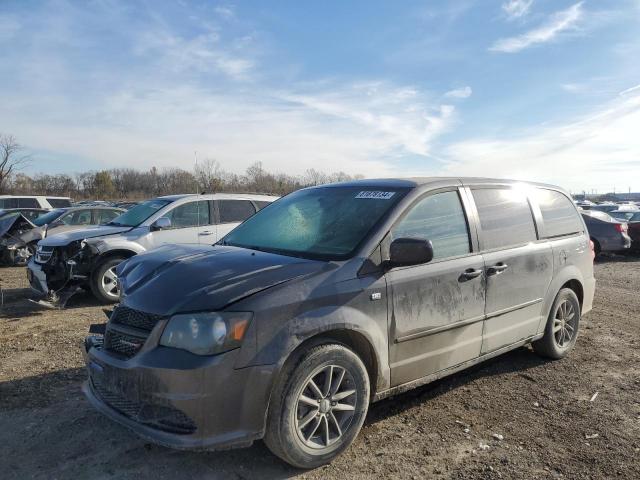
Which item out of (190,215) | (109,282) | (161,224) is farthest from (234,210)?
(109,282)

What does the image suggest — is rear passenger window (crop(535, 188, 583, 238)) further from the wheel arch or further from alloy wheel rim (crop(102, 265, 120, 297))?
alloy wheel rim (crop(102, 265, 120, 297))

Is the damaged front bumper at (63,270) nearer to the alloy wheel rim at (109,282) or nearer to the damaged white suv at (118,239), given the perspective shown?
the damaged white suv at (118,239)

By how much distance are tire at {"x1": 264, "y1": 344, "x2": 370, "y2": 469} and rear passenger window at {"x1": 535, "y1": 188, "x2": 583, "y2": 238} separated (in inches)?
113

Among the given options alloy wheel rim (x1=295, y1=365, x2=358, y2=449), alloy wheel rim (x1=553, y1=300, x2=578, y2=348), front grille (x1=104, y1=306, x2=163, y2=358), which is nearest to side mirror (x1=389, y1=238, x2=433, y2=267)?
alloy wheel rim (x1=295, y1=365, x2=358, y2=449)

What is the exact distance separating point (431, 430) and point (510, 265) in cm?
162

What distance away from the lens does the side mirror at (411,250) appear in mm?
3215

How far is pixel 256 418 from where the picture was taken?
2.76 metres

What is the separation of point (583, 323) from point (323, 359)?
5.28 metres

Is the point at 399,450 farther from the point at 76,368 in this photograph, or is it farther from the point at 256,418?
the point at 76,368

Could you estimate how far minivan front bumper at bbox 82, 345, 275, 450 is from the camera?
2.64 m

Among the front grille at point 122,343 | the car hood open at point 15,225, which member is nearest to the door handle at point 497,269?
the front grille at point 122,343

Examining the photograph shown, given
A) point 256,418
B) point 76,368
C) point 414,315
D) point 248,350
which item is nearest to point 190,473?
point 256,418

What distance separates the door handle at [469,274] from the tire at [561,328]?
4.87 feet

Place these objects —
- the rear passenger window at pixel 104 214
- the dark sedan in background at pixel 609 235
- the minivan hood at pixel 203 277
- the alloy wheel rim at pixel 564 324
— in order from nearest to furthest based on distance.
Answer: the minivan hood at pixel 203 277 → the alloy wheel rim at pixel 564 324 → the rear passenger window at pixel 104 214 → the dark sedan in background at pixel 609 235
